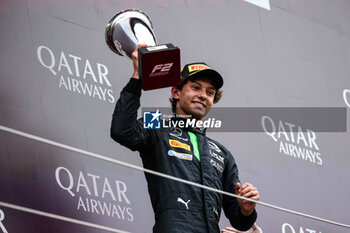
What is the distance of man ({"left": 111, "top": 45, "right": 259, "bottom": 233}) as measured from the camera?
189cm

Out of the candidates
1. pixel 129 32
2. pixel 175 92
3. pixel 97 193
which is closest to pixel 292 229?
pixel 97 193

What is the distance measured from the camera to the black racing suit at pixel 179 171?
188 centimetres

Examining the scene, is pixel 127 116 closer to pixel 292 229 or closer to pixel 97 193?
pixel 97 193

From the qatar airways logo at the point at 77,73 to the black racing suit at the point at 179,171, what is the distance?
0.65m

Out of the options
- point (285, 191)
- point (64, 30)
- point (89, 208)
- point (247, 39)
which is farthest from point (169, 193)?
point (247, 39)

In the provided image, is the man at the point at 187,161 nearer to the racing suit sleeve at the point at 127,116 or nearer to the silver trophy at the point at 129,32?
the racing suit sleeve at the point at 127,116

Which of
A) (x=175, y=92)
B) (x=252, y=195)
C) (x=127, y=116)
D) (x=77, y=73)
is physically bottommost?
(x=252, y=195)

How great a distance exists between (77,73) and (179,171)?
0.82 metres

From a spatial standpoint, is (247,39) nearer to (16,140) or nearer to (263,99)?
(263,99)

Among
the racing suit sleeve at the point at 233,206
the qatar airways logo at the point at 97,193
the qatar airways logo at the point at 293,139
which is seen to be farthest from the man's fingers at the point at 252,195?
the qatar airways logo at the point at 293,139

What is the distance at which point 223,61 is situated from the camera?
3.14 m

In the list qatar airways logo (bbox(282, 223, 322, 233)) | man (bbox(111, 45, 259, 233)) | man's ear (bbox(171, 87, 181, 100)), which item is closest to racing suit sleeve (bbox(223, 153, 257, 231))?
man (bbox(111, 45, 259, 233))

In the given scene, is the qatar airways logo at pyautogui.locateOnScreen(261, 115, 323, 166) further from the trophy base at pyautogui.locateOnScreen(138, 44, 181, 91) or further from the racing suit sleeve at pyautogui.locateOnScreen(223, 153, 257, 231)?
the trophy base at pyautogui.locateOnScreen(138, 44, 181, 91)

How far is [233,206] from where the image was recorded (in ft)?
6.95
